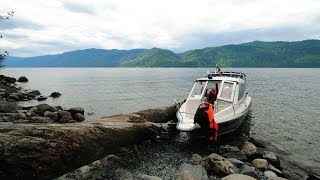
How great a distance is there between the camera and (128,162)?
13188mm

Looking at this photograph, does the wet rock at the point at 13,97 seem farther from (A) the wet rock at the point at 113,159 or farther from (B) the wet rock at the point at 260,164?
(B) the wet rock at the point at 260,164

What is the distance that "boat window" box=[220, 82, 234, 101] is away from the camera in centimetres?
2005

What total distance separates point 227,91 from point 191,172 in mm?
9983

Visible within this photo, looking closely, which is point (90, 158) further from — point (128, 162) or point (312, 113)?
point (312, 113)

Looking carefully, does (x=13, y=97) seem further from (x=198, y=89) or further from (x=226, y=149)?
(x=226, y=149)

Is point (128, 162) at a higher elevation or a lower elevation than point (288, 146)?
higher

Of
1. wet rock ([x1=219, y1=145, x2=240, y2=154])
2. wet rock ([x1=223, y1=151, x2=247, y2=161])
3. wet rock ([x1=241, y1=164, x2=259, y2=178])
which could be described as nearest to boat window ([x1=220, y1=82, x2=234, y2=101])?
wet rock ([x1=219, y1=145, x2=240, y2=154])

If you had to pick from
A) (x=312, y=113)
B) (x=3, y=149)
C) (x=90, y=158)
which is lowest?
(x=312, y=113)

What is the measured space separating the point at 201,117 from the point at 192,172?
4.20m

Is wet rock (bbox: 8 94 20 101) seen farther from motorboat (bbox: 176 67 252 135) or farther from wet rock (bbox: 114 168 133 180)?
wet rock (bbox: 114 168 133 180)

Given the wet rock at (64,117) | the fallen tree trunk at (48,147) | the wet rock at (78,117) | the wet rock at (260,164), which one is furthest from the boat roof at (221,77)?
the wet rock at (78,117)

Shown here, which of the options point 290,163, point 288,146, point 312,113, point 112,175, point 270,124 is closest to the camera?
point 112,175

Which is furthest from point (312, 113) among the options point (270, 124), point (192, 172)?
point (192, 172)

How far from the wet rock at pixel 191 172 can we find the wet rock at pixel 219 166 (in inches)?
19.3
